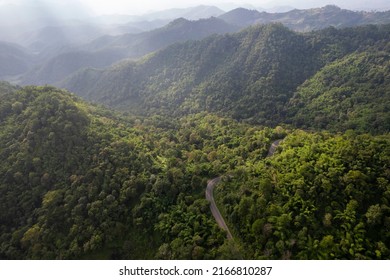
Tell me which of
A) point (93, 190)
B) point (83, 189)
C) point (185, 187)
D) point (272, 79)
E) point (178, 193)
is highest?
point (272, 79)

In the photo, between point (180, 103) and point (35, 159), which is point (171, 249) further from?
point (180, 103)

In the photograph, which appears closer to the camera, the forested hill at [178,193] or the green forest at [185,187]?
the forested hill at [178,193]

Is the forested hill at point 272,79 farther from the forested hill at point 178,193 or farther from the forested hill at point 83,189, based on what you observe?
the forested hill at point 83,189

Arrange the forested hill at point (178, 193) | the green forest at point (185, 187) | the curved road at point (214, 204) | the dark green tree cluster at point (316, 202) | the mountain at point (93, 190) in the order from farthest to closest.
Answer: the mountain at point (93, 190)
the curved road at point (214, 204)
the green forest at point (185, 187)
the forested hill at point (178, 193)
the dark green tree cluster at point (316, 202)

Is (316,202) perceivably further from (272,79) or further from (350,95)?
(272,79)

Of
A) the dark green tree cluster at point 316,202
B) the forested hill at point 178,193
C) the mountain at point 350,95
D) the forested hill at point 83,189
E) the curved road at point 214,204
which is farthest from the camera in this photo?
the mountain at point 350,95

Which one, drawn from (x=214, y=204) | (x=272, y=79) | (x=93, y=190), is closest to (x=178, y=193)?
(x=214, y=204)

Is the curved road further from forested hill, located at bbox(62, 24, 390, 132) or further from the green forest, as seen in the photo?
forested hill, located at bbox(62, 24, 390, 132)

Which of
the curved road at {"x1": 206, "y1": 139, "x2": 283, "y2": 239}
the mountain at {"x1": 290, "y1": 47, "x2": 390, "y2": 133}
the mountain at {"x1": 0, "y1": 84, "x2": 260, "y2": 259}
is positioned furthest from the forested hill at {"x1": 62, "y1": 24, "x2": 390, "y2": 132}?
the curved road at {"x1": 206, "y1": 139, "x2": 283, "y2": 239}

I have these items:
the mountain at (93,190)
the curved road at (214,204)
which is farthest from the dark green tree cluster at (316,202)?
the mountain at (93,190)

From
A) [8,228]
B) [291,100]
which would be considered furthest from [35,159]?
[291,100]

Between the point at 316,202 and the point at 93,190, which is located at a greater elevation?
the point at 316,202

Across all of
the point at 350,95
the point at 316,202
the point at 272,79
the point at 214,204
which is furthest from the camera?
the point at 272,79
